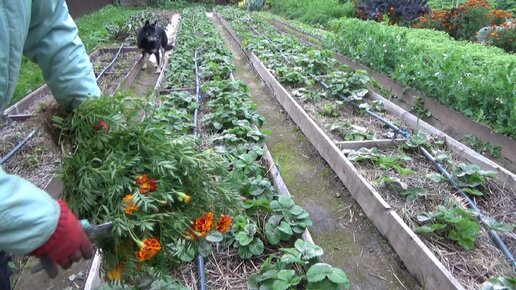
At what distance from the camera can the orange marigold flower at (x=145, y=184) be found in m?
1.57

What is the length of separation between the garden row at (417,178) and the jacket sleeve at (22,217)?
7.20 ft

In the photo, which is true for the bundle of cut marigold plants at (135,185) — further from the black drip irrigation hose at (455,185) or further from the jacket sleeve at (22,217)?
the black drip irrigation hose at (455,185)

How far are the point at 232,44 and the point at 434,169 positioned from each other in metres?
8.17

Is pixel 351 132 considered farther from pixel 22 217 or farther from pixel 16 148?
pixel 22 217

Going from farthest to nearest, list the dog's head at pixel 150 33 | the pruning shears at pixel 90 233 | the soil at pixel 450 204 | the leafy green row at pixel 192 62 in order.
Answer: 1. the dog's head at pixel 150 33
2. the leafy green row at pixel 192 62
3. the soil at pixel 450 204
4. the pruning shears at pixel 90 233

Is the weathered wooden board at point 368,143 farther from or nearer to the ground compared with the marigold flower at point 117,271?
nearer to the ground

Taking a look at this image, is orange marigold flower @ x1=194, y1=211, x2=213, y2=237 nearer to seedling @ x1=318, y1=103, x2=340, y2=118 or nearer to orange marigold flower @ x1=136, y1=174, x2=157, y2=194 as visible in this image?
orange marigold flower @ x1=136, y1=174, x2=157, y2=194

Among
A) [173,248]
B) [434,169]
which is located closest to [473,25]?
[434,169]

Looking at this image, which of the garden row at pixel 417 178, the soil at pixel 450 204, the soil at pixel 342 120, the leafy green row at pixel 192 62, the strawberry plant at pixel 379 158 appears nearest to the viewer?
the soil at pixel 450 204

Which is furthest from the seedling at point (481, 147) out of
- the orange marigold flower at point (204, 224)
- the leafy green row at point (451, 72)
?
the orange marigold flower at point (204, 224)

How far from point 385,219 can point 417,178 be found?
744mm

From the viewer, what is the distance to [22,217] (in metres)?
1.12

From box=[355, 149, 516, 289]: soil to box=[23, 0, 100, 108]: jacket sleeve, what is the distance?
2283 millimetres

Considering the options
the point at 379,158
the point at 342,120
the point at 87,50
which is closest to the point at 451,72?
the point at 342,120
